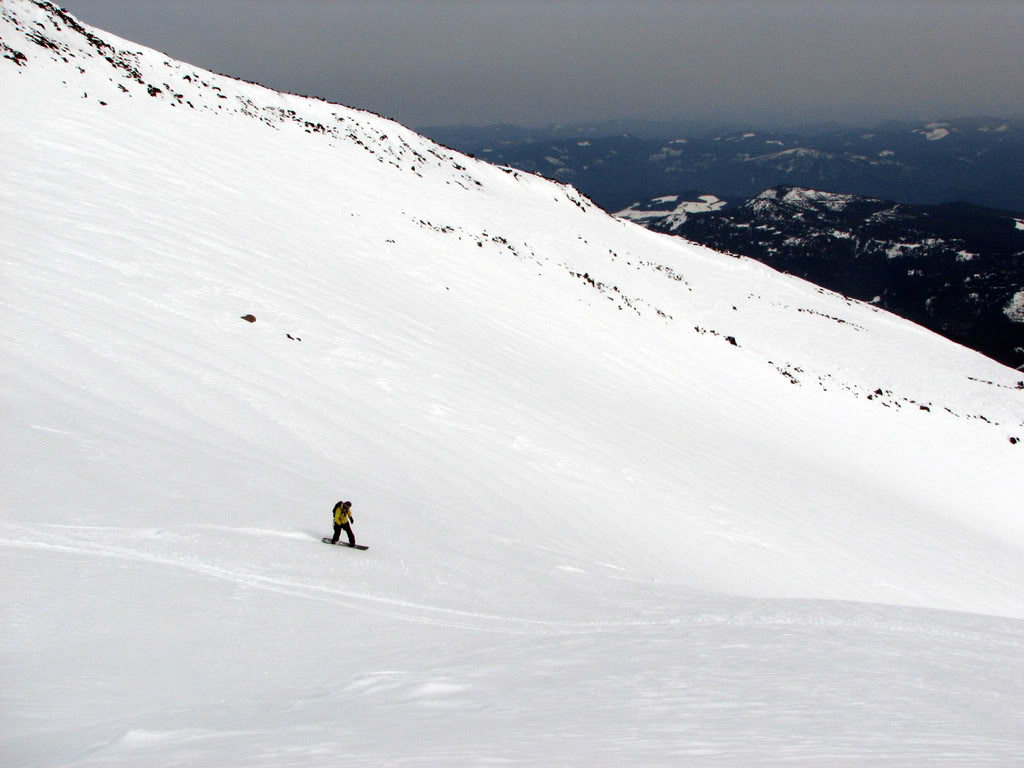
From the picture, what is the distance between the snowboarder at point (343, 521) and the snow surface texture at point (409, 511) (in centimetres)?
28

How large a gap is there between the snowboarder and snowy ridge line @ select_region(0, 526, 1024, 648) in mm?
875

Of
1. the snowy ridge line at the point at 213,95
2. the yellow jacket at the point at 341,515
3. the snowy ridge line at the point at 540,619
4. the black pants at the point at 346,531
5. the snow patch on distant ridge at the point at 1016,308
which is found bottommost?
the snowy ridge line at the point at 540,619

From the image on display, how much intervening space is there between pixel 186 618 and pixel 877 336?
56.1 metres

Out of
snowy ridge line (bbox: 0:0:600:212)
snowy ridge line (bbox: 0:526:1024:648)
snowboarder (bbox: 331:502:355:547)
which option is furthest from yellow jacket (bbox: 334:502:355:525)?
snowy ridge line (bbox: 0:0:600:212)

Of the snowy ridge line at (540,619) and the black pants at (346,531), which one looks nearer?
the snowy ridge line at (540,619)

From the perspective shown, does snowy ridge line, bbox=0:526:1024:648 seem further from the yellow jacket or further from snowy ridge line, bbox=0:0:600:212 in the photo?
snowy ridge line, bbox=0:0:600:212

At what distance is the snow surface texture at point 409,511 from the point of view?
4.84 metres

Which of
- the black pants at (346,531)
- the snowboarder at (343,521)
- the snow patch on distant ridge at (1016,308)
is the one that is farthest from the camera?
the snow patch on distant ridge at (1016,308)

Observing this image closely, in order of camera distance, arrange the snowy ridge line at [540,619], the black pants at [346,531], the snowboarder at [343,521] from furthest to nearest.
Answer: the black pants at [346,531], the snowboarder at [343,521], the snowy ridge line at [540,619]

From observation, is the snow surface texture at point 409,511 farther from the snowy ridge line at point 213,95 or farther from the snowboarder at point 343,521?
the snowy ridge line at point 213,95

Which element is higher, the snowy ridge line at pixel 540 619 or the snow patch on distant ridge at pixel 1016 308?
the snow patch on distant ridge at pixel 1016 308

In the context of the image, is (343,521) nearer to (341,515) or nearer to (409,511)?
(341,515)

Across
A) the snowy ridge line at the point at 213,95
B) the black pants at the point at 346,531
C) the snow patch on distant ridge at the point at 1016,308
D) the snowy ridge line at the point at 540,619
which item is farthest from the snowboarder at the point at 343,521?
the snow patch on distant ridge at the point at 1016,308

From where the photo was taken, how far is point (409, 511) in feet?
33.1
